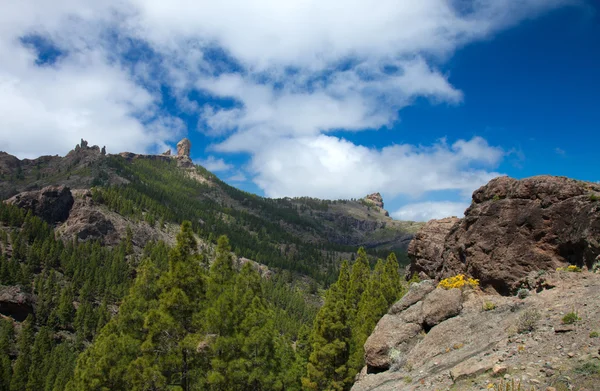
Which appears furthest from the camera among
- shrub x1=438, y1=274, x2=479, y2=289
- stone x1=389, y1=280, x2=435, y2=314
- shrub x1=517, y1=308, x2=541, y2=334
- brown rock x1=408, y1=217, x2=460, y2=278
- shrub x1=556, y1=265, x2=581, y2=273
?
brown rock x1=408, y1=217, x2=460, y2=278

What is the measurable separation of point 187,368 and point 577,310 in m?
18.8

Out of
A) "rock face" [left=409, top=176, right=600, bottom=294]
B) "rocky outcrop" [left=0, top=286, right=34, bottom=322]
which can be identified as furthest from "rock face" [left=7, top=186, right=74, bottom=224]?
"rock face" [left=409, top=176, right=600, bottom=294]

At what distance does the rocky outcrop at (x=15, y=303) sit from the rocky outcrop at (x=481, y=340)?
110m

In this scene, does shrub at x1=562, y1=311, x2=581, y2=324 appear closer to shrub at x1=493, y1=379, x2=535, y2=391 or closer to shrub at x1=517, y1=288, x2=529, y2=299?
shrub at x1=493, y1=379, x2=535, y2=391

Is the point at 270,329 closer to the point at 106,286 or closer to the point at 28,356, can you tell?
the point at 28,356

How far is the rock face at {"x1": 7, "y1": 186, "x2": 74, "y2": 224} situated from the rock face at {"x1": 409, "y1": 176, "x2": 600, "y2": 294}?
204 m

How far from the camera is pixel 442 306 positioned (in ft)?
71.9

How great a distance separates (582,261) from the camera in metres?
19.1

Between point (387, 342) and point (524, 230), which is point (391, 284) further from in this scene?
point (524, 230)

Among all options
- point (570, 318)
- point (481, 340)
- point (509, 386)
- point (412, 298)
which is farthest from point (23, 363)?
point (570, 318)

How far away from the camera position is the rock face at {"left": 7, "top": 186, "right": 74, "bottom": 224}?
580 feet

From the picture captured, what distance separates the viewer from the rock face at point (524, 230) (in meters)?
19.5

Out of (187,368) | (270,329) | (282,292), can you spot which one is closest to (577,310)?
(270,329)

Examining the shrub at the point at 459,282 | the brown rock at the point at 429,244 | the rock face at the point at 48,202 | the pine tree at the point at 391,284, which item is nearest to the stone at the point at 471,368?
the shrub at the point at 459,282
